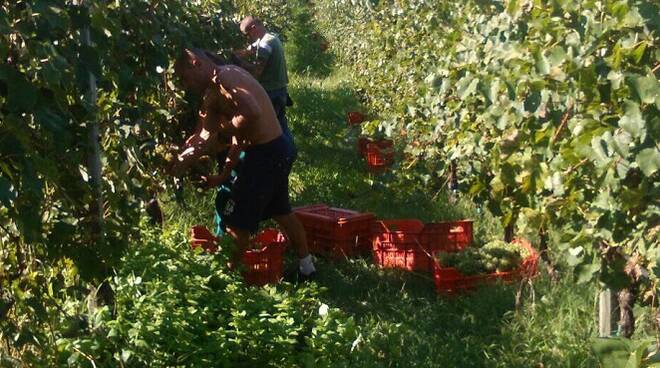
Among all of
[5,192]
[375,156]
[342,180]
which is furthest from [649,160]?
[375,156]

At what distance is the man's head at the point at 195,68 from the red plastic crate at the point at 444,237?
1819mm

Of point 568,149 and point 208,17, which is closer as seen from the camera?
point 568,149

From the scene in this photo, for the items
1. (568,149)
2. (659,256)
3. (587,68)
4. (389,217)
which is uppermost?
(587,68)

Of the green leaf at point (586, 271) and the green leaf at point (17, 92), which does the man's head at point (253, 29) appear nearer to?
the green leaf at point (586, 271)

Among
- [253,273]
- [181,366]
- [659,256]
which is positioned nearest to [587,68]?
[659,256]

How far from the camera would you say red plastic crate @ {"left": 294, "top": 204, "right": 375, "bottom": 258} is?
6062 mm

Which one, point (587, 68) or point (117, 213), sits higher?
point (587, 68)

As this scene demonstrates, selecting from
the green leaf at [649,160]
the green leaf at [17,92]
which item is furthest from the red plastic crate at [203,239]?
the green leaf at [649,160]

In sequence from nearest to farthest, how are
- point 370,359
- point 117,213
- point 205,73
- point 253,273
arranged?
point 117,213 → point 370,359 → point 205,73 → point 253,273

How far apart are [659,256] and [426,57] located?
14.7ft

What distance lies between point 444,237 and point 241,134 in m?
1.62

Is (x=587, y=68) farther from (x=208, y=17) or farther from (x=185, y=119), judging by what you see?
(x=208, y=17)

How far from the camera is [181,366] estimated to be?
325 cm

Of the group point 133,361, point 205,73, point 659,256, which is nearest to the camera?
point 659,256
